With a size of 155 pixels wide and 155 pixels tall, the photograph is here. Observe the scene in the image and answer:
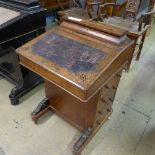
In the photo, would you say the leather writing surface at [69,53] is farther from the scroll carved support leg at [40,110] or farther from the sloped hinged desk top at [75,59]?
the scroll carved support leg at [40,110]

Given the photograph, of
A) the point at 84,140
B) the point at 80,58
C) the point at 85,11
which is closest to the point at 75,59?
the point at 80,58

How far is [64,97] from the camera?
143 centimetres

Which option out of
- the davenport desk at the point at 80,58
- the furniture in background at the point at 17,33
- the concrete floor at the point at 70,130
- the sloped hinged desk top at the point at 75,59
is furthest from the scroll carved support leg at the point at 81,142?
the furniture in background at the point at 17,33

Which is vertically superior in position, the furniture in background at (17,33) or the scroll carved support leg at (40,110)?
the furniture in background at (17,33)

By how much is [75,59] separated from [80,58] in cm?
3

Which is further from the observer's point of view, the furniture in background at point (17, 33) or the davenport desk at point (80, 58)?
the furniture in background at point (17, 33)

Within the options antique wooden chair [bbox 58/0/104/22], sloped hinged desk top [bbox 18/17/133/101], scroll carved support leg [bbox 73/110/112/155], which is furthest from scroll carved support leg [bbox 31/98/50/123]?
antique wooden chair [bbox 58/0/104/22]

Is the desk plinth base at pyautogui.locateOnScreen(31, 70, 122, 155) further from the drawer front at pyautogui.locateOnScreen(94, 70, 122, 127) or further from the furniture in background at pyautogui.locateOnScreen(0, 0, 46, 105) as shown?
the furniture in background at pyautogui.locateOnScreen(0, 0, 46, 105)

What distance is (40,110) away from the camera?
164 centimetres

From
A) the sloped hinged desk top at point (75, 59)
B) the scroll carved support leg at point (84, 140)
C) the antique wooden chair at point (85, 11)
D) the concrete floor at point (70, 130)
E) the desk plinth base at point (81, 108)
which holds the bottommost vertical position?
the concrete floor at point (70, 130)

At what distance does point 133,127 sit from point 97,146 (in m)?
0.42

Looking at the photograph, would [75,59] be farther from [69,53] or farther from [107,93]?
[107,93]

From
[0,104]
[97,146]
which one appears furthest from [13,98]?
[97,146]

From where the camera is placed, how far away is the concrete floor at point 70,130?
4.87 ft
